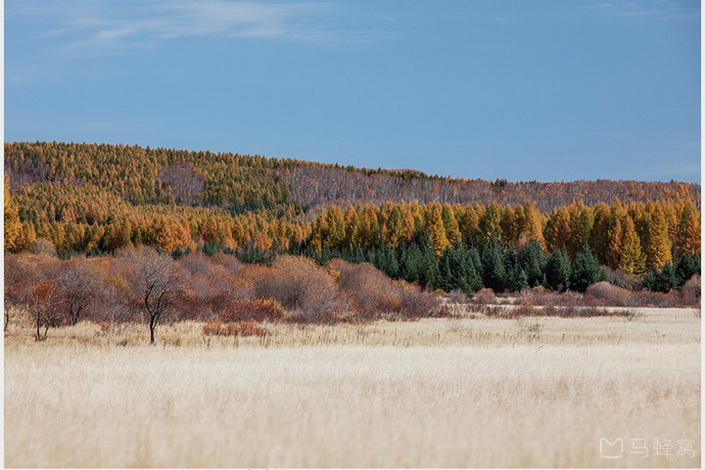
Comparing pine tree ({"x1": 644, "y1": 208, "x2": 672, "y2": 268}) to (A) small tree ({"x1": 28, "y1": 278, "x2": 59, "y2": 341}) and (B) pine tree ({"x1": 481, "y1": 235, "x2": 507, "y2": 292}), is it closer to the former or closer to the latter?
(B) pine tree ({"x1": 481, "y1": 235, "x2": 507, "y2": 292})

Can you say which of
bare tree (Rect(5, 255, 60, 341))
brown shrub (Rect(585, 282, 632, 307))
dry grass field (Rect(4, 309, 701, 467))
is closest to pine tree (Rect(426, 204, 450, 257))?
brown shrub (Rect(585, 282, 632, 307))

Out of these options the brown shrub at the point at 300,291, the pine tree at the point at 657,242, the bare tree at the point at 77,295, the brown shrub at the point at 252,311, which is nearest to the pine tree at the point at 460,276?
the pine tree at the point at 657,242

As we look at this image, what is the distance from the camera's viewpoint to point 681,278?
233 feet

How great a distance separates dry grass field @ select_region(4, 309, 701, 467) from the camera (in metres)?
9.62

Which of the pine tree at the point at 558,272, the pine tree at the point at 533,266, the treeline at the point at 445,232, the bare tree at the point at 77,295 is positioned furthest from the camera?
the treeline at the point at 445,232

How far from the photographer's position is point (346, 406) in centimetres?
1273

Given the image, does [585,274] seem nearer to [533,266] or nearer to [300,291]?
[533,266]

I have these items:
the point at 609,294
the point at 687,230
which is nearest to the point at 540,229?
the point at 687,230

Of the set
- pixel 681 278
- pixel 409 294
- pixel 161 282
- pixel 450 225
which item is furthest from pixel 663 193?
pixel 161 282

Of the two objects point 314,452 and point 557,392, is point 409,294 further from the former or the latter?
point 314,452

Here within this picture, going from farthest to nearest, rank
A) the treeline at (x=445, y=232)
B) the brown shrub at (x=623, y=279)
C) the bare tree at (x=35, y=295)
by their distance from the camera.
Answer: the treeline at (x=445, y=232) < the brown shrub at (x=623, y=279) < the bare tree at (x=35, y=295)

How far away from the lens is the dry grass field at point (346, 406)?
9625 millimetres

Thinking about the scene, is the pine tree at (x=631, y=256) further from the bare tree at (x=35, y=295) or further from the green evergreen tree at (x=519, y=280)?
the bare tree at (x=35, y=295)

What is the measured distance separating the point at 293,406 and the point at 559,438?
14.0ft
